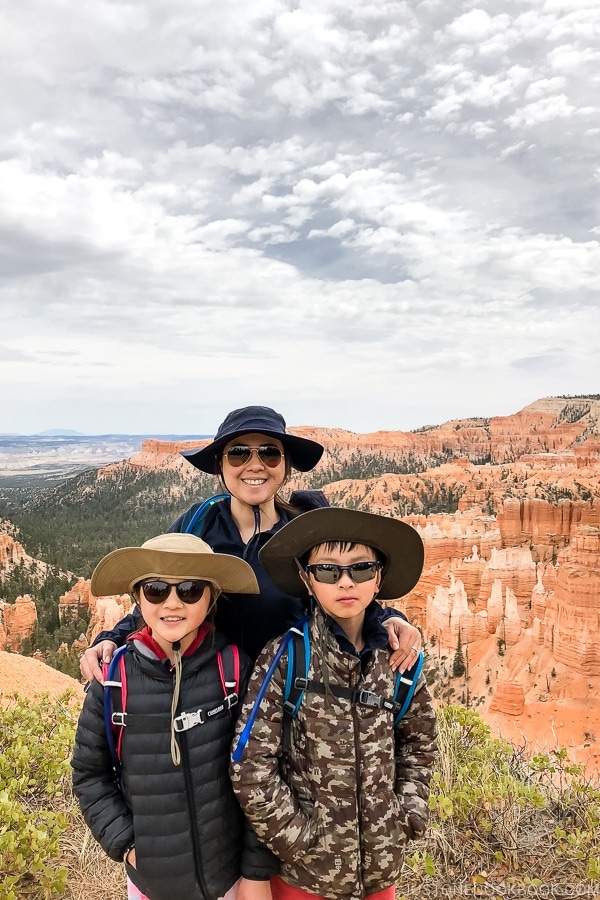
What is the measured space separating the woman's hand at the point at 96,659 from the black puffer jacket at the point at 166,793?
0.12 feet

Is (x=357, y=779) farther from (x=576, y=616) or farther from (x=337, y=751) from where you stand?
(x=576, y=616)

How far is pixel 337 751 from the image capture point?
6.47 ft

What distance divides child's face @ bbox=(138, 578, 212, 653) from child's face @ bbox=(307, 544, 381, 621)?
1.47 ft

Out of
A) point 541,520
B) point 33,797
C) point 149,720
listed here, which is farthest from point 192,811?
point 541,520

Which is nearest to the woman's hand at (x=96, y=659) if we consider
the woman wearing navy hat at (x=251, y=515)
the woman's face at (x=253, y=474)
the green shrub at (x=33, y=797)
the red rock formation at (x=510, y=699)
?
the woman wearing navy hat at (x=251, y=515)

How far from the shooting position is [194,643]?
2.15 meters

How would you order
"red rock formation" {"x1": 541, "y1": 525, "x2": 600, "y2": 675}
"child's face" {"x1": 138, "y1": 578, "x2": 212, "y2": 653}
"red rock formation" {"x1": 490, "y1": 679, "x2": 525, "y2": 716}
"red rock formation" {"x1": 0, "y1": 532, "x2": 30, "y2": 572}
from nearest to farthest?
1. "child's face" {"x1": 138, "y1": 578, "x2": 212, "y2": 653}
2. "red rock formation" {"x1": 490, "y1": 679, "x2": 525, "y2": 716}
3. "red rock formation" {"x1": 541, "y1": 525, "x2": 600, "y2": 675}
4. "red rock formation" {"x1": 0, "y1": 532, "x2": 30, "y2": 572}

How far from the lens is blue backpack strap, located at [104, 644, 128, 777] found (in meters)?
1.97

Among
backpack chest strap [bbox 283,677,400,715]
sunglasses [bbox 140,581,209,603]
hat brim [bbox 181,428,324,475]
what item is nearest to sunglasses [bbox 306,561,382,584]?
backpack chest strap [bbox 283,677,400,715]

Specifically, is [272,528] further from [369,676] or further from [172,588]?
[369,676]

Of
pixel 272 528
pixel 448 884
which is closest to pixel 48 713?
pixel 448 884

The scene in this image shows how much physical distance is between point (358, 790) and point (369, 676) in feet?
1.28

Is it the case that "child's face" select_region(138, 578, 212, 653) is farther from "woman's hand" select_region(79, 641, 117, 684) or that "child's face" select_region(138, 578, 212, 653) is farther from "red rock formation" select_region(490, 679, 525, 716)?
"red rock formation" select_region(490, 679, 525, 716)

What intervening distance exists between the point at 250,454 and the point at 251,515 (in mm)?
271
